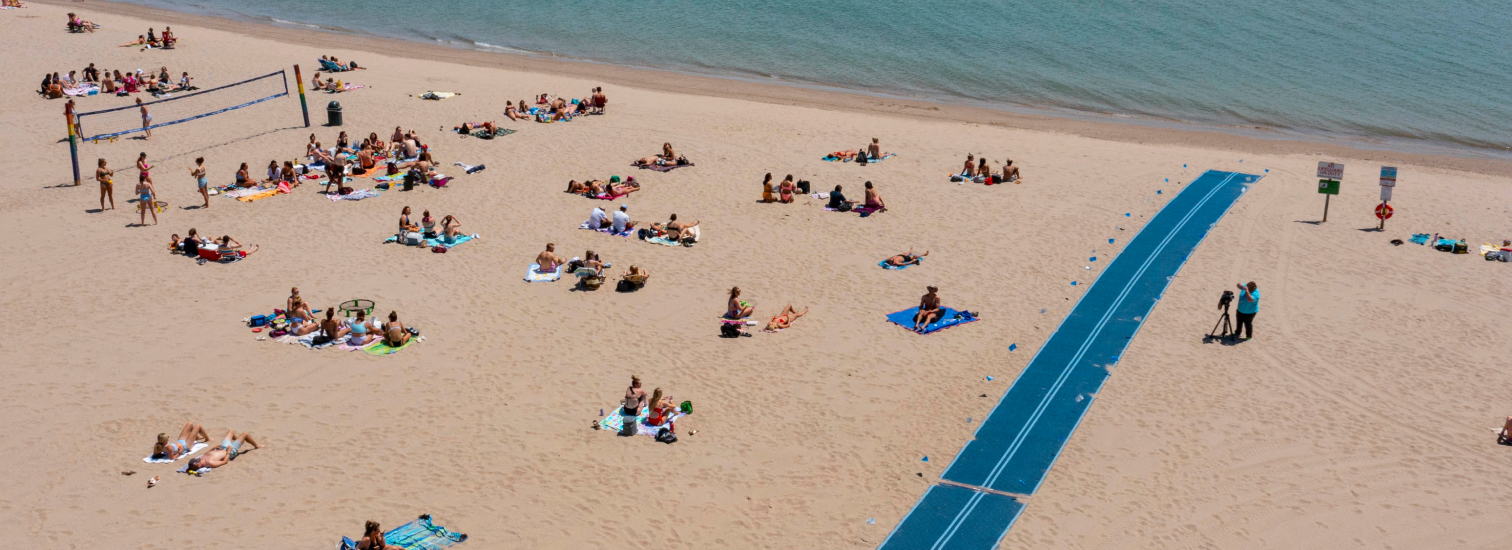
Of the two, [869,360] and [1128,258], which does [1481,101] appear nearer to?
[1128,258]

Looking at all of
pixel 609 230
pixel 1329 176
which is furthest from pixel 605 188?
pixel 1329 176

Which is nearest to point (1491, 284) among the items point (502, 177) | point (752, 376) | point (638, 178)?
point (752, 376)

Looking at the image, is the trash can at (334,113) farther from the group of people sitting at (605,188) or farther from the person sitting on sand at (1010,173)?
the person sitting on sand at (1010,173)

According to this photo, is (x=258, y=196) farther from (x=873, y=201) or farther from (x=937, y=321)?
(x=937, y=321)

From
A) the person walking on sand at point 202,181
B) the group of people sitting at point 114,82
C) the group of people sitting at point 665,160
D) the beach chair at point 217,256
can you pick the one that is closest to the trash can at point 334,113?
the group of people sitting at point 114,82

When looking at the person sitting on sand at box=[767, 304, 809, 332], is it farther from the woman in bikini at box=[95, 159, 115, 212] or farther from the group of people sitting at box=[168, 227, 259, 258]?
the woman in bikini at box=[95, 159, 115, 212]
